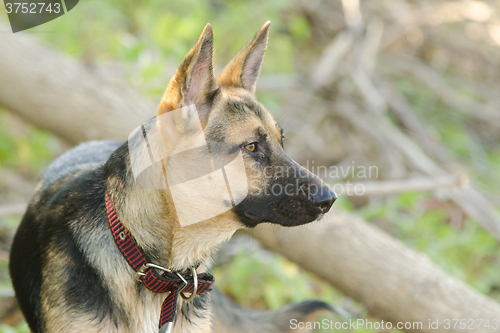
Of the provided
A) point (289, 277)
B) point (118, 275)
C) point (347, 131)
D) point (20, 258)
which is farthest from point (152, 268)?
point (347, 131)

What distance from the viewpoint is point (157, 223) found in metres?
2.29

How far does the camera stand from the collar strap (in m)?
2.23

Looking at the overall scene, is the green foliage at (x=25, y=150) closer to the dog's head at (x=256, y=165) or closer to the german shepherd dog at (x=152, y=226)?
the german shepherd dog at (x=152, y=226)

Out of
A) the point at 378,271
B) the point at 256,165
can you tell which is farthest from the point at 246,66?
the point at 378,271

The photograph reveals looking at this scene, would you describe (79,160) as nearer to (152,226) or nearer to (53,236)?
(53,236)

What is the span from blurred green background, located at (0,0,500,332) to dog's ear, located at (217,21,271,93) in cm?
43

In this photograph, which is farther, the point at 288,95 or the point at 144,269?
the point at 288,95

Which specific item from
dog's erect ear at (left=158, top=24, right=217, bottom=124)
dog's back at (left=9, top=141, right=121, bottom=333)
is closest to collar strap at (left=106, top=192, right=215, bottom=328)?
dog's back at (left=9, top=141, right=121, bottom=333)

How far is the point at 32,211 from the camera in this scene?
2838 millimetres

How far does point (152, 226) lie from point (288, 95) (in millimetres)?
5118

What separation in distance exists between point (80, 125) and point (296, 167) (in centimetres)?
273

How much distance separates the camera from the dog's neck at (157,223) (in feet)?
7.47

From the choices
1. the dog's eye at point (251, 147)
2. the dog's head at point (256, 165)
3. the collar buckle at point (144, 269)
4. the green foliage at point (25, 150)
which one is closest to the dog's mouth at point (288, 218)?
the dog's head at point (256, 165)

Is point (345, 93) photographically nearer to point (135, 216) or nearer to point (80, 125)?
point (80, 125)
